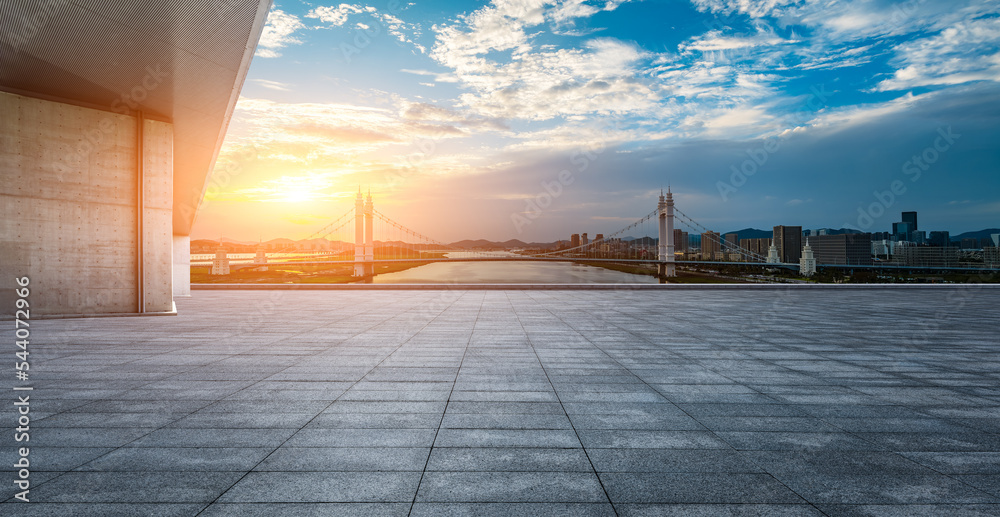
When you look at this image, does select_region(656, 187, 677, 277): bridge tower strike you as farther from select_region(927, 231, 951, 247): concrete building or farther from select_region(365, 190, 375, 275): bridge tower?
select_region(927, 231, 951, 247): concrete building

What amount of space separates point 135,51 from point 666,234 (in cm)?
3277

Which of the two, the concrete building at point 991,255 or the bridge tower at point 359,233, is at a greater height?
the bridge tower at point 359,233

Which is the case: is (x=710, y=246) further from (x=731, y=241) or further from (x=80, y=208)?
(x=80, y=208)

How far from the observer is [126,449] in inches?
130

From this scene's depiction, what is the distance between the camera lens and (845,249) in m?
42.9

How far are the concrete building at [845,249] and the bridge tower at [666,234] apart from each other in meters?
14.9

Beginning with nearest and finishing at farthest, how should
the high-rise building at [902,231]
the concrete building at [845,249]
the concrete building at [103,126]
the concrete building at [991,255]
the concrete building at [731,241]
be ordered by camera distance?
1. the concrete building at [103,126]
2. the concrete building at [991,255]
3. the concrete building at [845,249]
4. the concrete building at [731,241]
5. the high-rise building at [902,231]

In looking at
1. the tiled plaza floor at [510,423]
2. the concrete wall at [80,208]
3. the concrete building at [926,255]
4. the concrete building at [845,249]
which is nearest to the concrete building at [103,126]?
the concrete wall at [80,208]

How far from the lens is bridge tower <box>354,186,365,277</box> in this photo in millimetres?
36812

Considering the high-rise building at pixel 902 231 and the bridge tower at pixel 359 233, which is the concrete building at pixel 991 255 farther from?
the bridge tower at pixel 359 233

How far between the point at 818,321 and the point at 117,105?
52.2 feet

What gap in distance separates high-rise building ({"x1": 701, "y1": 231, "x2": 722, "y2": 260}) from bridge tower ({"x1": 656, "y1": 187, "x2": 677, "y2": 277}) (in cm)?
738

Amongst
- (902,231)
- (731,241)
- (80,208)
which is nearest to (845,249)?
(731,241)

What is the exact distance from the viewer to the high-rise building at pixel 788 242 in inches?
1665
